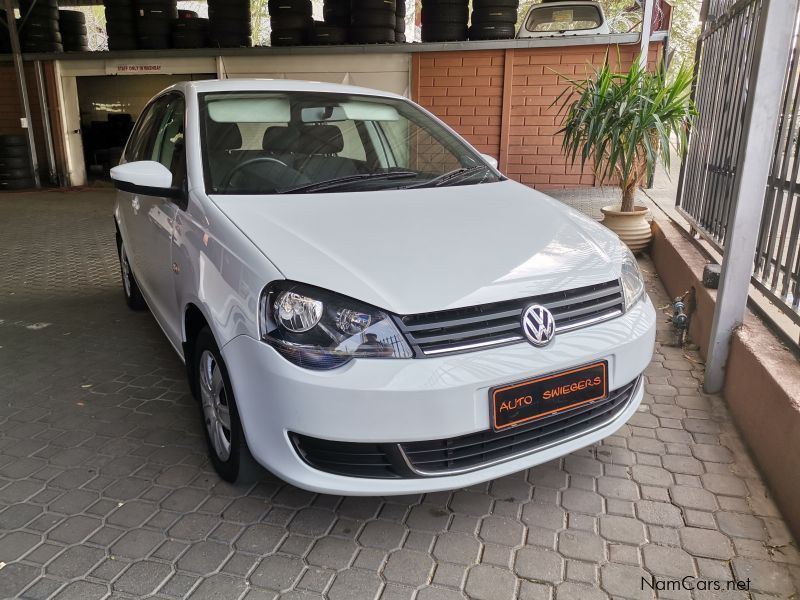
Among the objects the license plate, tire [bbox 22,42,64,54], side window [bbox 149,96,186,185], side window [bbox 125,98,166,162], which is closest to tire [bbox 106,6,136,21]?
tire [bbox 22,42,64,54]

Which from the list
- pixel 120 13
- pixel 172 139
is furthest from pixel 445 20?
pixel 172 139

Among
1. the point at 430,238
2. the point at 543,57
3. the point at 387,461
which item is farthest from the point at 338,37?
the point at 387,461

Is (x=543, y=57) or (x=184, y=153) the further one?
(x=543, y=57)

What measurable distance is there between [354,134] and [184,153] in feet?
2.82

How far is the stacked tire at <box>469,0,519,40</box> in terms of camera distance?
9.30m

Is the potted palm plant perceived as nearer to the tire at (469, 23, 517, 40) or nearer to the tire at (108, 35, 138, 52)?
the tire at (469, 23, 517, 40)

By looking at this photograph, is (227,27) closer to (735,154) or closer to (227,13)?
(227,13)

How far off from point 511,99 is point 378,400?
8541 millimetres

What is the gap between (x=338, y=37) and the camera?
998cm

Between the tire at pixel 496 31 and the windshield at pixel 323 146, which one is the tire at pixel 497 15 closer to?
the tire at pixel 496 31

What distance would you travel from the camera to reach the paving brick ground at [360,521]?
199cm

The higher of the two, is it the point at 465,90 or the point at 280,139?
the point at 465,90

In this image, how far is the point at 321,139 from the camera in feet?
10.1

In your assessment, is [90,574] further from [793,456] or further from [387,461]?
[793,456]
